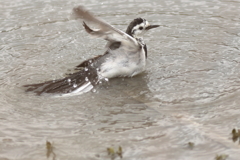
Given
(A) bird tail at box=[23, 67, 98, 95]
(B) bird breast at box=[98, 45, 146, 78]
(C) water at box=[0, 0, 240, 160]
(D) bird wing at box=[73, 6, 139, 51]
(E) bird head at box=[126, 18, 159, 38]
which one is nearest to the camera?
(C) water at box=[0, 0, 240, 160]

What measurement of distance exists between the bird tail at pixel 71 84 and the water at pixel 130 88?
0.53ft

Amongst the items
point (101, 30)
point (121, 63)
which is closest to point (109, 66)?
point (121, 63)

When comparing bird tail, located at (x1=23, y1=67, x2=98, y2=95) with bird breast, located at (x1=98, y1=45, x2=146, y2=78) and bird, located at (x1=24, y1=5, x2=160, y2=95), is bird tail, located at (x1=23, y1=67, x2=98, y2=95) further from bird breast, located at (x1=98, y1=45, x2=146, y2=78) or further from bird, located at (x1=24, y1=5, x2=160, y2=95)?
bird breast, located at (x1=98, y1=45, x2=146, y2=78)

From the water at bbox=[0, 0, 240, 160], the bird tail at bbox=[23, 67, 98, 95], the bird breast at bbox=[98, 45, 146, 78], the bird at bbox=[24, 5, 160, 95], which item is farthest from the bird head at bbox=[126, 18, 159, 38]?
the bird tail at bbox=[23, 67, 98, 95]

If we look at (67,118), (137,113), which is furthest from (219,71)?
(67,118)

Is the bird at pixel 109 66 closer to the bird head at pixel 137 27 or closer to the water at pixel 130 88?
the bird head at pixel 137 27

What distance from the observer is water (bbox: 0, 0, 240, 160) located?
18.2 feet

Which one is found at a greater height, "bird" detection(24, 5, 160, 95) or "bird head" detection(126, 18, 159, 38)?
"bird head" detection(126, 18, 159, 38)

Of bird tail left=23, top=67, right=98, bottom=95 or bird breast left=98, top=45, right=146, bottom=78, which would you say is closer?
bird tail left=23, top=67, right=98, bottom=95

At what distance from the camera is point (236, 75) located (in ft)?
24.1

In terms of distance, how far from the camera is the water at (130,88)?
5.54m

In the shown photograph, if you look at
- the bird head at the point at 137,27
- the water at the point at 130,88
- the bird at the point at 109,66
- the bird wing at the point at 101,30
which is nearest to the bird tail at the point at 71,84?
the bird at the point at 109,66

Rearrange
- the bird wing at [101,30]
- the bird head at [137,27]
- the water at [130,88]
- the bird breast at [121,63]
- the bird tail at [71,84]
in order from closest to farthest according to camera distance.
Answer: the water at [130,88], the bird wing at [101,30], the bird tail at [71,84], the bird breast at [121,63], the bird head at [137,27]

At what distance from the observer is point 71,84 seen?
7230mm
